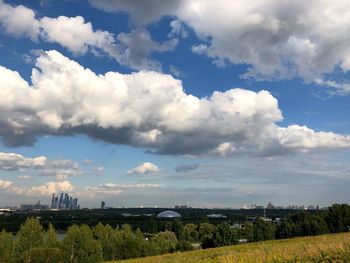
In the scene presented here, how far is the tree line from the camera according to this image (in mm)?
83875

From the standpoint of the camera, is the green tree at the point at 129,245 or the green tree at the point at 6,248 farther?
the green tree at the point at 129,245

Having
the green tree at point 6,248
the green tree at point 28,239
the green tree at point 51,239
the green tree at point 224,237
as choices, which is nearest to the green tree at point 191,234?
the green tree at point 224,237

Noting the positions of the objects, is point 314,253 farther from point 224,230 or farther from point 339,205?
point 339,205

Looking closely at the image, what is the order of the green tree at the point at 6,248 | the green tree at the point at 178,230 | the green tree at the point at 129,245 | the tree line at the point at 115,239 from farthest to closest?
the green tree at the point at 178,230 < the green tree at the point at 129,245 < the tree line at the point at 115,239 < the green tree at the point at 6,248

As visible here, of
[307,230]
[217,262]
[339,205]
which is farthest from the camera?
[339,205]

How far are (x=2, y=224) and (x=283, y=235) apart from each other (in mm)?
150314

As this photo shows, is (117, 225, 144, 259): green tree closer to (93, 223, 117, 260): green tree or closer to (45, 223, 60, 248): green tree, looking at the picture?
(93, 223, 117, 260): green tree

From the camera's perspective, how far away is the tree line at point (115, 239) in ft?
275

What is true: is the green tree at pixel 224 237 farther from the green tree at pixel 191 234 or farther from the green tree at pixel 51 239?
the green tree at pixel 191 234

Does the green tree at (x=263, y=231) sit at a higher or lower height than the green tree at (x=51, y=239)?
higher

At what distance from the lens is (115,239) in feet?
347

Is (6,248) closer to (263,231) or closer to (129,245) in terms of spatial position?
(129,245)

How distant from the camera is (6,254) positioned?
82.2m

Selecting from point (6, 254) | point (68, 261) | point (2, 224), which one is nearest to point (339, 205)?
point (68, 261)
